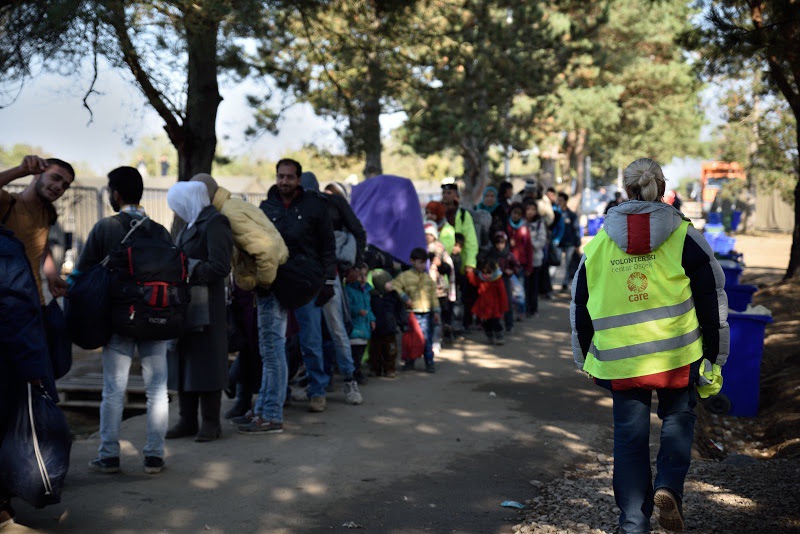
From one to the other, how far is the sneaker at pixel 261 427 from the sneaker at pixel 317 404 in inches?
33.5

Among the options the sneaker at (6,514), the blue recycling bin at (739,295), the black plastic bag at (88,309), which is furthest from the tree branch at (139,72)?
the blue recycling bin at (739,295)

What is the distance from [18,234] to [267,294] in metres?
1.88

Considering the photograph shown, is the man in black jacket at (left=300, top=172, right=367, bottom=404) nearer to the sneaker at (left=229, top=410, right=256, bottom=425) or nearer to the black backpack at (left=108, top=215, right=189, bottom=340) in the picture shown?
the sneaker at (left=229, top=410, right=256, bottom=425)

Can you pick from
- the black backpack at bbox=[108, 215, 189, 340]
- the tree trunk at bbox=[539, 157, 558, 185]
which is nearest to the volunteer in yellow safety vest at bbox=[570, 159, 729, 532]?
the black backpack at bbox=[108, 215, 189, 340]

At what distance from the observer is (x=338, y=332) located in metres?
8.95

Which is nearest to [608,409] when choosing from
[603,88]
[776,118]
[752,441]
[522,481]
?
[752,441]

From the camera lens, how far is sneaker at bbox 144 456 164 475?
6273 millimetres

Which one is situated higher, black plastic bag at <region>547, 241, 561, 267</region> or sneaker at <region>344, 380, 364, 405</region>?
black plastic bag at <region>547, 241, 561, 267</region>

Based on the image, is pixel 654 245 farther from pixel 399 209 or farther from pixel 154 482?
pixel 399 209

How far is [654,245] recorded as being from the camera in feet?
14.8

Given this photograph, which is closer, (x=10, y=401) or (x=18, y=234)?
(x=10, y=401)

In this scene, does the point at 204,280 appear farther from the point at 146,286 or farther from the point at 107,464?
the point at 107,464

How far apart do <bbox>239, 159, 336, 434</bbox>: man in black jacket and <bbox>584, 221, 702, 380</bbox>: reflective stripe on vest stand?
3.39 meters

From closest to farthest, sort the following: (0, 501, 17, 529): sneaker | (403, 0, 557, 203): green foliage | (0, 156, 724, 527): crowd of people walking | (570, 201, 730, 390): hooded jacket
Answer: (570, 201, 730, 390): hooded jacket
(0, 156, 724, 527): crowd of people walking
(0, 501, 17, 529): sneaker
(403, 0, 557, 203): green foliage
